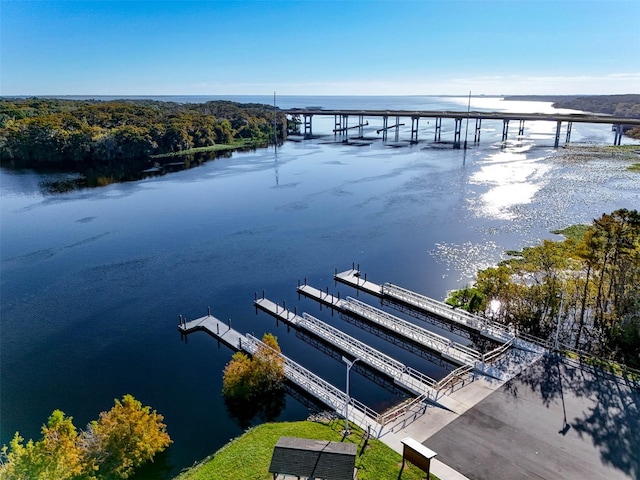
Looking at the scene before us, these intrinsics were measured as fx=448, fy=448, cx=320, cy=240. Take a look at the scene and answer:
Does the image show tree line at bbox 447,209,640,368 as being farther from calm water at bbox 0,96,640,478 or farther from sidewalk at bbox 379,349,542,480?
calm water at bbox 0,96,640,478

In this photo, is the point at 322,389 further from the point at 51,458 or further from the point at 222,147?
the point at 222,147

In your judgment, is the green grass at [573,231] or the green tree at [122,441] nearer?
the green tree at [122,441]

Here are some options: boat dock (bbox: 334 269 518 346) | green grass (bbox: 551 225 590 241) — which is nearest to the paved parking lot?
boat dock (bbox: 334 269 518 346)

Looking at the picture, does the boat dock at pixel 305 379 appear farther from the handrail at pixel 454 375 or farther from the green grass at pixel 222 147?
the green grass at pixel 222 147

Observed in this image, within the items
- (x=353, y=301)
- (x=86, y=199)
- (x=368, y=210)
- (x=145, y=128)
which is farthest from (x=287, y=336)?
(x=145, y=128)

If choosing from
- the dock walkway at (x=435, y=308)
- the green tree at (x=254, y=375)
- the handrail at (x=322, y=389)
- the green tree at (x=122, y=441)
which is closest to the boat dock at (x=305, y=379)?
the handrail at (x=322, y=389)

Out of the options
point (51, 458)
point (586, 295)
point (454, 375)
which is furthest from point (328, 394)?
point (586, 295)
